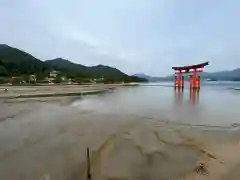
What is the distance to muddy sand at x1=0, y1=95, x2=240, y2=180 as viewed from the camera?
175 inches

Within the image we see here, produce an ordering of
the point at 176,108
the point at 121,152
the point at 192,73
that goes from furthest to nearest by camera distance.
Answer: the point at 192,73
the point at 176,108
the point at 121,152

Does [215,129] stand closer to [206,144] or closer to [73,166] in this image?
[206,144]

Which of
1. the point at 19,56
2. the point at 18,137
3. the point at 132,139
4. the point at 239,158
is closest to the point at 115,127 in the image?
the point at 132,139

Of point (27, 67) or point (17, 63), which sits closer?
point (27, 67)

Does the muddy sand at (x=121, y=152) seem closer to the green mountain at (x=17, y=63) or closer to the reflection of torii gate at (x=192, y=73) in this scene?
the reflection of torii gate at (x=192, y=73)

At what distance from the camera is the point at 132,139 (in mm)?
7152

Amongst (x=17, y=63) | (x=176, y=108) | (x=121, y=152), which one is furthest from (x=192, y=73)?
(x=17, y=63)

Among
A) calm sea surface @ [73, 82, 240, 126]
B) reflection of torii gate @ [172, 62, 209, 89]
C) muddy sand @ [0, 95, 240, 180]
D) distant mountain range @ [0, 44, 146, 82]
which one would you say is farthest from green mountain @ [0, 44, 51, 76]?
muddy sand @ [0, 95, 240, 180]

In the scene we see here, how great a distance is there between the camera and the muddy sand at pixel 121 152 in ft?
14.6

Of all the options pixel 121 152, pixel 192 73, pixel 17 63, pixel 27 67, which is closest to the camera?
pixel 121 152

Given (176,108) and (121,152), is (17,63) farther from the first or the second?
(121,152)

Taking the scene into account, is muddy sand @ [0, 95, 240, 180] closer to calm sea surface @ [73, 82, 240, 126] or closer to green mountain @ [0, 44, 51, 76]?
calm sea surface @ [73, 82, 240, 126]

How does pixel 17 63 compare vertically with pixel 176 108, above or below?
above

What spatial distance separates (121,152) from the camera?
19.1ft
